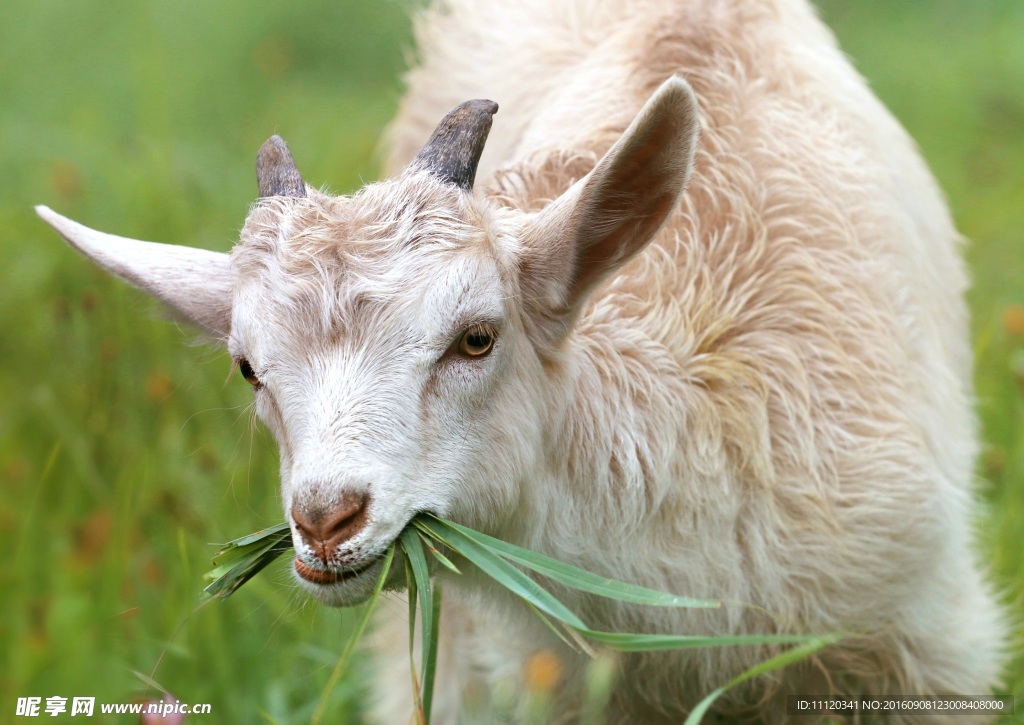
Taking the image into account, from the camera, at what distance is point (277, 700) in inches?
179

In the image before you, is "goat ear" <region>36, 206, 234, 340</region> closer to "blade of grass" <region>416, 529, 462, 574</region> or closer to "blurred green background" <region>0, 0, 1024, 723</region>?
"blurred green background" <region>0, 0, 1024, 723</region>

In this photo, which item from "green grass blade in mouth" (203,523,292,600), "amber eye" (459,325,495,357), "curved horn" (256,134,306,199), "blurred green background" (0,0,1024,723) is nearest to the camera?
"amber eye" (459,325,495,357)

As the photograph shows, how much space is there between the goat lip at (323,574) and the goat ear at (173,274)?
0.96 m

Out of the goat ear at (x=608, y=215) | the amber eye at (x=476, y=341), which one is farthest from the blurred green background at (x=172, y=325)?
the goat ear at (x=608, y=215)

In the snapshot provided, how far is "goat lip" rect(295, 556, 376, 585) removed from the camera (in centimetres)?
277

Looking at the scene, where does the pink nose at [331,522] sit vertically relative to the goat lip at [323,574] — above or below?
above

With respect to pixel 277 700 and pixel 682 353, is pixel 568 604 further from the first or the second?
pixel 277 700

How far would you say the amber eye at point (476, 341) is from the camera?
3014 millimetres

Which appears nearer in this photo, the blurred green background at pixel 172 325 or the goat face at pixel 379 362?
the goat face at pixel 379 362

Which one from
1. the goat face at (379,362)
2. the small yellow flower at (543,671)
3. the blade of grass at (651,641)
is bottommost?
the small yellow flower at (543,671)

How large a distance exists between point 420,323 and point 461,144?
54 cm

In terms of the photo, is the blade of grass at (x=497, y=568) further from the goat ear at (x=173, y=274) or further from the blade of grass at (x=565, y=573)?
the goat ear at (x=173, y=274)

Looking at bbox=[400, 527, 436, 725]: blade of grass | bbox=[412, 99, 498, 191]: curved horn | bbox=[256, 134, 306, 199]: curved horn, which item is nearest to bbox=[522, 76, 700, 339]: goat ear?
bbox=[412, 99, 498, 191]: curved horn

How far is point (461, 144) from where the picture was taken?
320 centimetres
